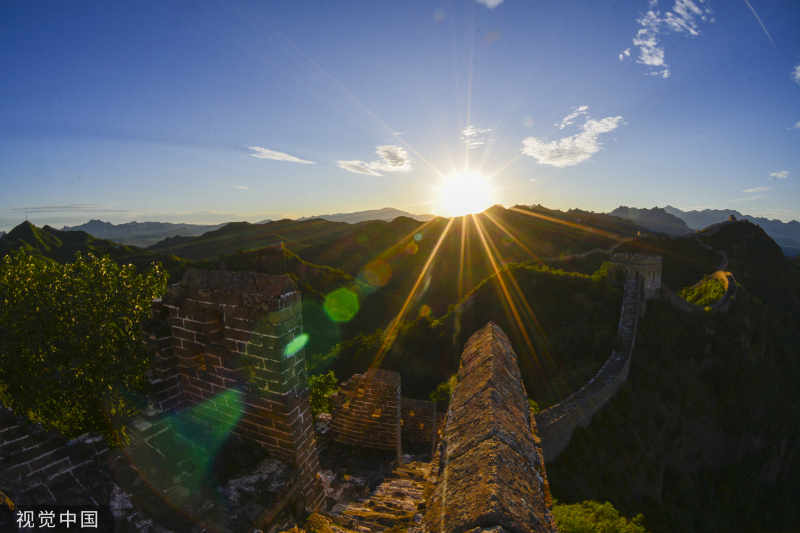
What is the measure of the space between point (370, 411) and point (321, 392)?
318 inches

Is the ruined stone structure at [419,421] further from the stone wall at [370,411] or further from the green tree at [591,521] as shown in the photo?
the green tree at [591,521]

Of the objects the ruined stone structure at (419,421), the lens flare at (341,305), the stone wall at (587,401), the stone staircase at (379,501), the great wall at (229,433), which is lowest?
the lens flare at (341,305)

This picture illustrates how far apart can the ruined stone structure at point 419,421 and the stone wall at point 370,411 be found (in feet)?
6.62

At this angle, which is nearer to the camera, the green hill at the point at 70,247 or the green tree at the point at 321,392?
the green tree at the point at 321,392

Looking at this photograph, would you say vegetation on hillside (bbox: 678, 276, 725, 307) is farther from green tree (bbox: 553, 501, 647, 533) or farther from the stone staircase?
the stone staircase

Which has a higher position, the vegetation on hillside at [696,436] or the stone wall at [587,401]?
the stone wall at [587,401]

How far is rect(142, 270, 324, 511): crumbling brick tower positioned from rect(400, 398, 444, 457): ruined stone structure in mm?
4723

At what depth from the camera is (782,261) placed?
44250 millimetres

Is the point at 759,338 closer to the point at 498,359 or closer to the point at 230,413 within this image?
the point at 498,359

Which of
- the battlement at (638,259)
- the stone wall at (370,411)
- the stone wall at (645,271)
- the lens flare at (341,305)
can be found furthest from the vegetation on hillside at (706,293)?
the lens flare at (341,305)

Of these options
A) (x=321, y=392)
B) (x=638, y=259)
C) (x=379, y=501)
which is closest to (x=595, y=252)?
(x=638, y=259)

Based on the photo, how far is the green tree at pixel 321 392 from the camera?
38.6 feet

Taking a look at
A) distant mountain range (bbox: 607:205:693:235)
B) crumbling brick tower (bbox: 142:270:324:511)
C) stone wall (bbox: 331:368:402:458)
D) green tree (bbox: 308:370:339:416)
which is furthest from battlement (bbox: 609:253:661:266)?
distant mountain range (bbox: 607:205:693:235)

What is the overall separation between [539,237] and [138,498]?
230 ft
